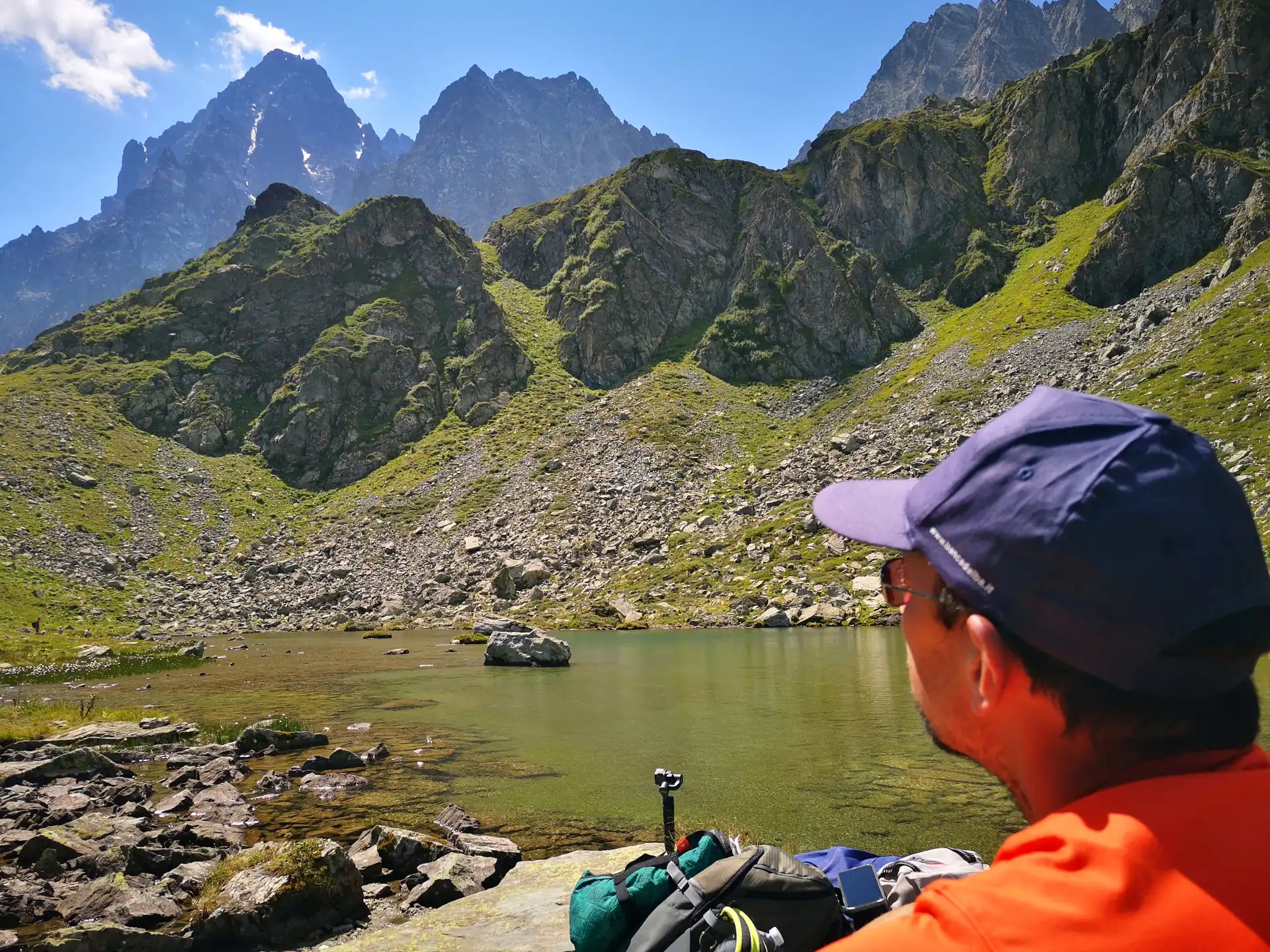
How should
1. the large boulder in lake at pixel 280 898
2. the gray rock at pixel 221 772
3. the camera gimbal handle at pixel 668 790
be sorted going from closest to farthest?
the camera gimbal handle at pixel 668 790 < the large boulder in lake at pixel 280 898 < the gray rock at pixel 221 772

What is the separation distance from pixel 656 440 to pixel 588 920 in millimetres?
102652

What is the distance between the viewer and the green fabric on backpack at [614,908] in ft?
14.9

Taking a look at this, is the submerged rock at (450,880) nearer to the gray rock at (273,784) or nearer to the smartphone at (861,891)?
the smartphone at (861,891)

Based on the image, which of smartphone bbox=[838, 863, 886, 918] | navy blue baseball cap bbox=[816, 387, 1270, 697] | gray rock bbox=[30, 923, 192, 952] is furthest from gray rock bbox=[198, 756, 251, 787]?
navy blue baseball cap bbox=[816, 387, 1270, 697]

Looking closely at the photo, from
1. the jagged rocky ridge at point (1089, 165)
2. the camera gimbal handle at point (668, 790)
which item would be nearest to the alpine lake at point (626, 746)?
the camera gimbal handle at point (668, 790)

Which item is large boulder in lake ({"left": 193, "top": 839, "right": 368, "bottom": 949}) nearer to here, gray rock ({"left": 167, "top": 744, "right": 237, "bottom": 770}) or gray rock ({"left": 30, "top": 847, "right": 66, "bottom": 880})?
gray rock ({"left": 30, "top": 847, "right": 66, "bottom": 880})

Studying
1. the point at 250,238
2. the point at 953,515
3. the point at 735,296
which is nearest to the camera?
→ the point at 953,515

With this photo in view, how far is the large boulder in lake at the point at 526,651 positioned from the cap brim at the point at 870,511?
121 feet

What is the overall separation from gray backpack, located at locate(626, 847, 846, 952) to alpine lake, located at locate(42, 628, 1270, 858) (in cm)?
721

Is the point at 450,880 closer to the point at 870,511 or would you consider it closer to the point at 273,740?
the point at 870,511

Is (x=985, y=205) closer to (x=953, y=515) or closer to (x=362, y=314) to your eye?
(x=362, y=314)

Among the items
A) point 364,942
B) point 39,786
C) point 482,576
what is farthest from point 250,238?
point 364,942

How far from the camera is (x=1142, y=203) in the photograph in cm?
10588

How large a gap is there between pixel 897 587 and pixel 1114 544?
79cm
